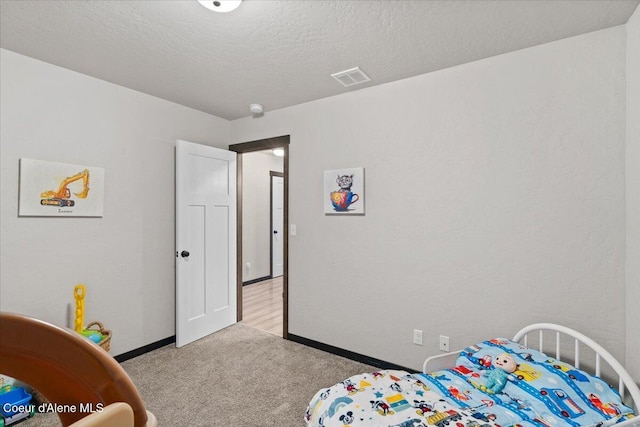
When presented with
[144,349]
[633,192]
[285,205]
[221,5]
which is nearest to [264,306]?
[144,349]

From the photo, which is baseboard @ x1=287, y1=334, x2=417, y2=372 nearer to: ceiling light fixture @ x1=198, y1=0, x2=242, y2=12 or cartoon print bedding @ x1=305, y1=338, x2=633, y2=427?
cartoon print bedding @ x1=305, y1=338, x2=633, y2=427

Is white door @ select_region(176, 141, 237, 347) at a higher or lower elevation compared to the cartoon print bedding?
higher

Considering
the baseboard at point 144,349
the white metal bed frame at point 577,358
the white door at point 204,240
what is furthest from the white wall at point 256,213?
the white metal bed frame at point 577,358

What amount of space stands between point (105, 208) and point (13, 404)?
56.6 inches

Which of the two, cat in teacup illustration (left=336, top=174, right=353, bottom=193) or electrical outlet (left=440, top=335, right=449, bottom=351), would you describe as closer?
electrical outlet (left=440, top=335, right=449, bottom=351)

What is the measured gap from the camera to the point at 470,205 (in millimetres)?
2312

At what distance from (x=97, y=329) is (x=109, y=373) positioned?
9.14 feet

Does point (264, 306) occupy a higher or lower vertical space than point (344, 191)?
lower

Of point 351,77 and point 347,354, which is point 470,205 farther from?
point 347,354

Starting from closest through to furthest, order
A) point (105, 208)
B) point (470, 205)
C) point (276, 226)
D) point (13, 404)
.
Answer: point (13, 404) < point (470, 205) < point (105, 208) < point (276, 226)

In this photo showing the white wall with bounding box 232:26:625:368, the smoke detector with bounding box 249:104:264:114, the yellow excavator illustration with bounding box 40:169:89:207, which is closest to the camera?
the white wall with bounding box 232:26:625:368

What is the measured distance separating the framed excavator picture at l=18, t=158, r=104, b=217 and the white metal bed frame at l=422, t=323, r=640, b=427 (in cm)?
281

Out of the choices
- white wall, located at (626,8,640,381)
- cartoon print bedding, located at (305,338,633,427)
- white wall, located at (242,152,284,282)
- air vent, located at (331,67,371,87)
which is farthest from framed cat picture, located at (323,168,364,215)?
white wall, located at (242,152,284,282)

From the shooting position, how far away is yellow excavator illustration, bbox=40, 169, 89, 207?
7.68 ft
